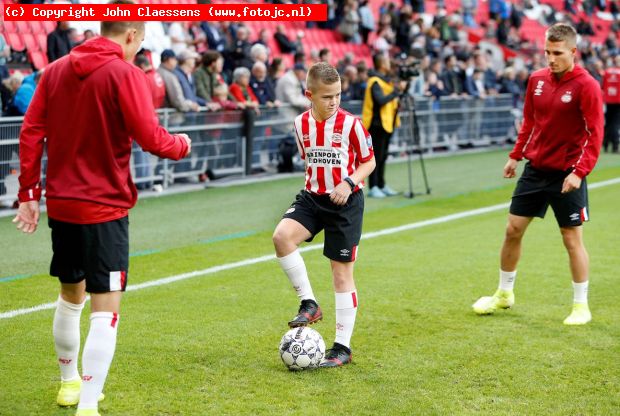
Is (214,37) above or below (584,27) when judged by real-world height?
below

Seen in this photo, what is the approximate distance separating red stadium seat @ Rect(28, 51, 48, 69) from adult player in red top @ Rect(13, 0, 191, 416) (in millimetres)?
12314

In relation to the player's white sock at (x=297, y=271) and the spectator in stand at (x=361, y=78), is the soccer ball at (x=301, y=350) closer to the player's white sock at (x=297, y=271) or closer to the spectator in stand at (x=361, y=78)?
the player's white sock at (x=297, y=271)

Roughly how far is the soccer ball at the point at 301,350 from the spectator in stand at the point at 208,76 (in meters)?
9.94

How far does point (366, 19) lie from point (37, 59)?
34.0ft

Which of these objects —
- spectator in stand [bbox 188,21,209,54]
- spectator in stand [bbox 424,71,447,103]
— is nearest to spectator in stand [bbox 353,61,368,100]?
spectator in stand [bbox 188,21,209,54]

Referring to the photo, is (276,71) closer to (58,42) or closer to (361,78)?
(361,78)

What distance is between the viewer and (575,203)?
22.8 ft

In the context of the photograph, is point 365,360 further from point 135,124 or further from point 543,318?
point 135,124

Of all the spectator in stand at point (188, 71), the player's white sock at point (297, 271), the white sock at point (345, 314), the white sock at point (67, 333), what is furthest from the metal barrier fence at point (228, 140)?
the white sock at point (67, 333)

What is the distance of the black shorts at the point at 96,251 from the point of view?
4.64m

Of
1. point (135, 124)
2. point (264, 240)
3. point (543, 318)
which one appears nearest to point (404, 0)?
point (264, 240)

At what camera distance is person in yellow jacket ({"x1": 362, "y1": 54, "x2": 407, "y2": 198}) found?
44.5 ft

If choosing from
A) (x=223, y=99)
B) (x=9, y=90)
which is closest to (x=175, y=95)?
(x=223, y=99)

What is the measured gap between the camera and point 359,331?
6.79m
